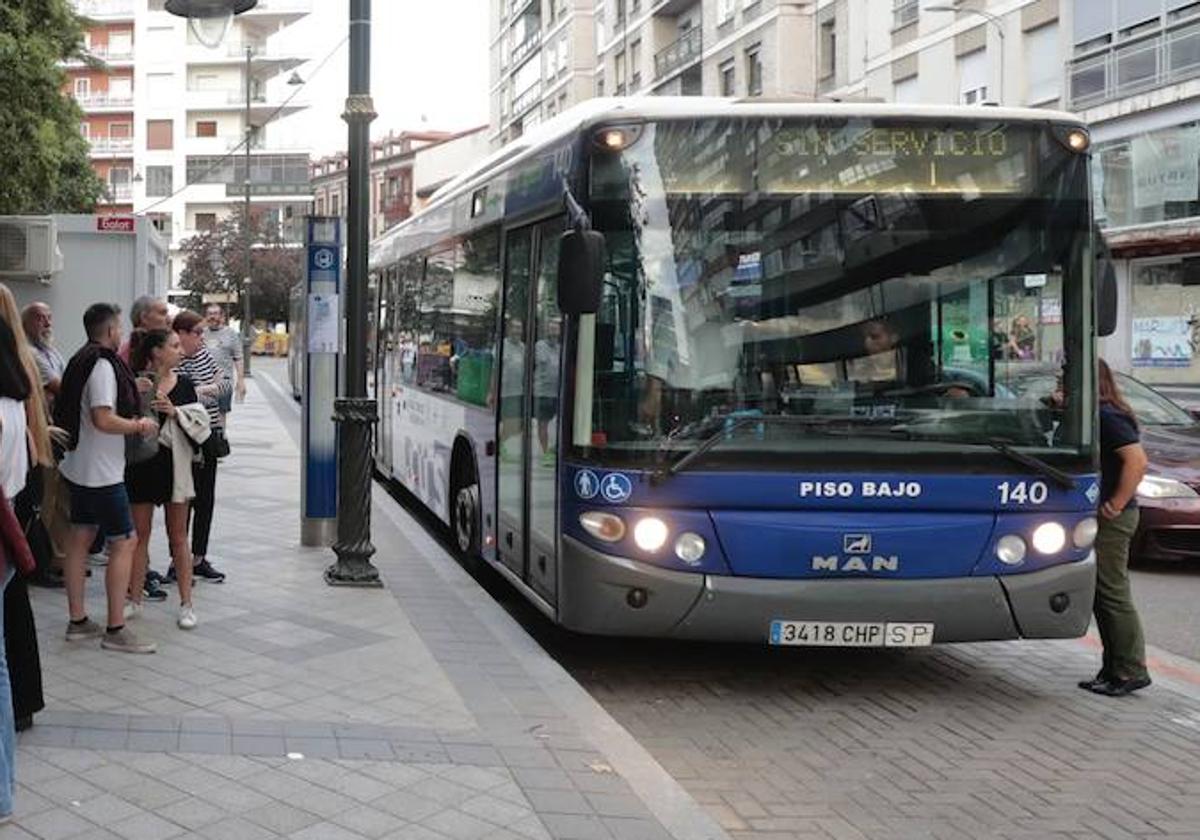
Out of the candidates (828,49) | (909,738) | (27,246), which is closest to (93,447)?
(909,738)

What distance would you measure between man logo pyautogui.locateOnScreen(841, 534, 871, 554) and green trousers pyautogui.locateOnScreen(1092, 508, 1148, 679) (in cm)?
135

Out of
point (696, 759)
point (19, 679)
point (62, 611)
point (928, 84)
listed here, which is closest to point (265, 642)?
point (62, 611)

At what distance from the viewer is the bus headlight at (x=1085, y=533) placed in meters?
5.83

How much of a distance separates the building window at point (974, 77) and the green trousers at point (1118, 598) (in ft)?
81.9

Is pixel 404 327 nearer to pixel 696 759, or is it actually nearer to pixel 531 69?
pixel 696 759

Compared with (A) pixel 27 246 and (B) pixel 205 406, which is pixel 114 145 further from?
(B) pixel 205 406

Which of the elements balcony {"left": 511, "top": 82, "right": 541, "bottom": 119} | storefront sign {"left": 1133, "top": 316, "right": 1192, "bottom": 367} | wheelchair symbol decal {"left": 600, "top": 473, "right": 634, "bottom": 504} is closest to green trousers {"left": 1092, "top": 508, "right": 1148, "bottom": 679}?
wheelchair symbol decal {"left": 600, "top": 473, "right": 634, "bottom": 504}

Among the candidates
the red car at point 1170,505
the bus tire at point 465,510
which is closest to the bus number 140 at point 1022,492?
the bus tire at point 465,510

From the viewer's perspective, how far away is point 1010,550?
227 inches

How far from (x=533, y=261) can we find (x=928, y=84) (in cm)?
2690

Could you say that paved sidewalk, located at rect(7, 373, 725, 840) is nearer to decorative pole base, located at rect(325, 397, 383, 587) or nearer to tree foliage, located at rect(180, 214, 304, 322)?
decorative pole base, located at rect(325, 397, 383, 587)

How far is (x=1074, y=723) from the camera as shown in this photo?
5.77m

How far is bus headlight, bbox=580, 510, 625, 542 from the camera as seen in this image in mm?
5621

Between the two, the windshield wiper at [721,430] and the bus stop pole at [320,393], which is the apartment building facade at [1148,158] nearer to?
the bus stop pole at [320,393]
